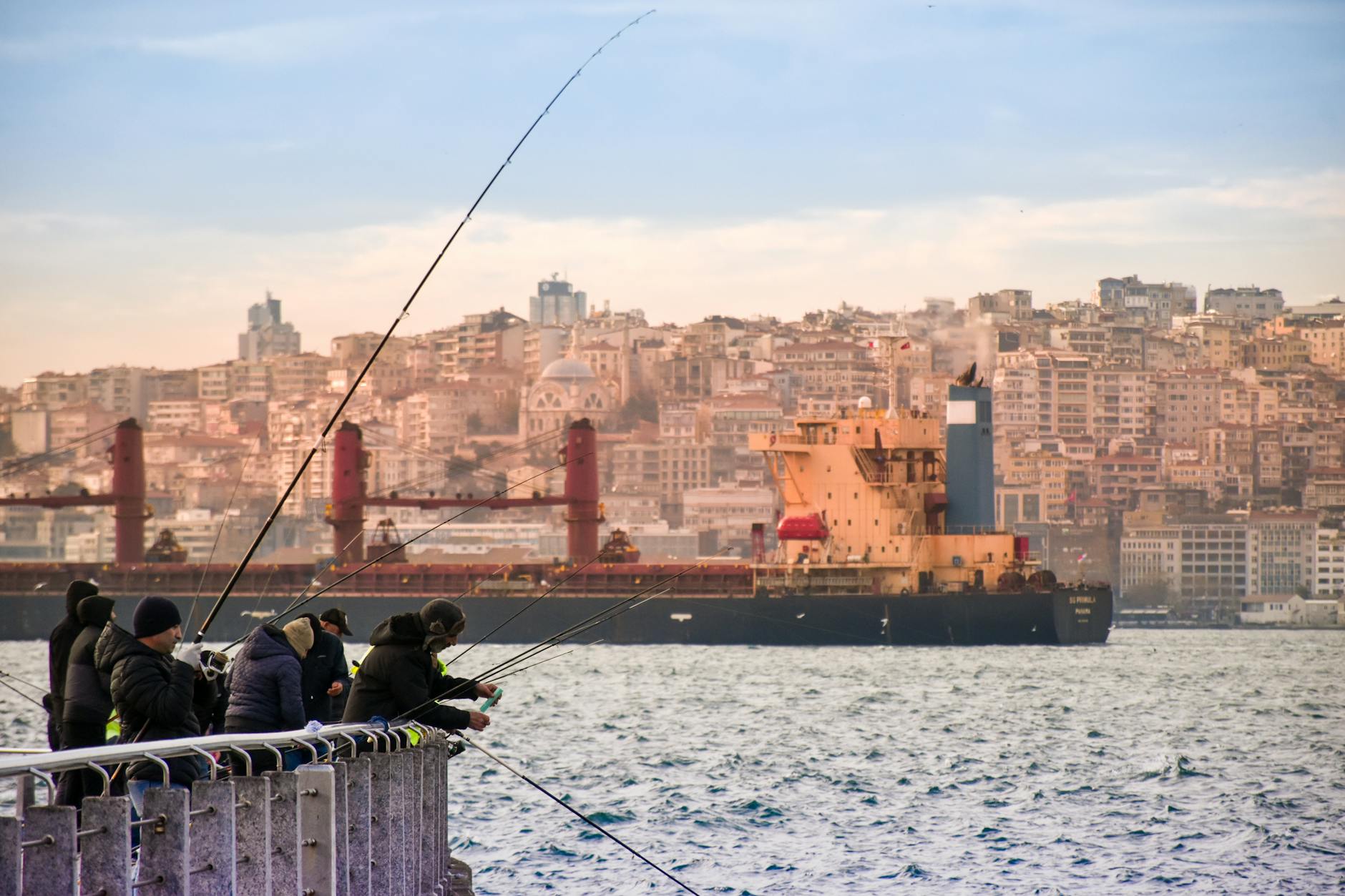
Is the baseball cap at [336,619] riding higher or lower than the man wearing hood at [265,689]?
higher

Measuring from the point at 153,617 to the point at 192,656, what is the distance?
6.8 inches

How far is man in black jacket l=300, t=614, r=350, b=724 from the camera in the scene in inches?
239

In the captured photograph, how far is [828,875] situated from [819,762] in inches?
228

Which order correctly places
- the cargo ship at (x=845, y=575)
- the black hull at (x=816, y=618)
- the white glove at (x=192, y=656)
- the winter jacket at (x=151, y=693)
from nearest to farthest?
the winter jacket at (x=151, y=693) → the white glove at (x=192, y=656) → the black hull at (x=816, y=618) → the cargo ship at (x=845, y=575)

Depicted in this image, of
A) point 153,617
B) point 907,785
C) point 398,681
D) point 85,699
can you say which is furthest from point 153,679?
point 907,785

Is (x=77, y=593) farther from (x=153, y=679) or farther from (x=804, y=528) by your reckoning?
(x=804, y=528)

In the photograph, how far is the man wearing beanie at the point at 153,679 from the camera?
16.1 ft

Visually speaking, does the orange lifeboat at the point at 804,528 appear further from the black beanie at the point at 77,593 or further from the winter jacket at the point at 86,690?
the winter jacket at the point at 86,690

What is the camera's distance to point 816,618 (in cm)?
3988

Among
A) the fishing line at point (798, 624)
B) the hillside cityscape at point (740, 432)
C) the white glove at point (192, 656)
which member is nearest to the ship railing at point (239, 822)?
the white glove at point (192, 656)

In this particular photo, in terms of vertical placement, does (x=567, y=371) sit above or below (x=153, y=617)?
above

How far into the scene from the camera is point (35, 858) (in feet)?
11.5

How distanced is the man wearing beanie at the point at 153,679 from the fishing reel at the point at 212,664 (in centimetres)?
22

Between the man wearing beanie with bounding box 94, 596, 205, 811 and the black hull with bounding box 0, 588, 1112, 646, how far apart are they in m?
33.6
